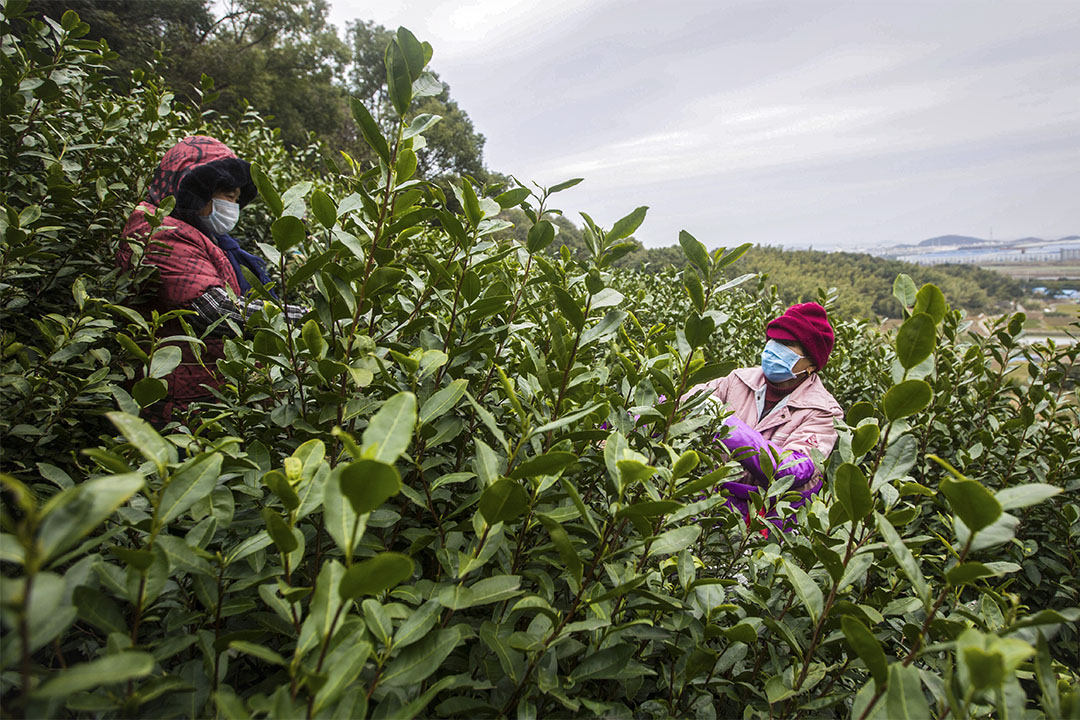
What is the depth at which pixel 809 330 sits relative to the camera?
11.4 ft

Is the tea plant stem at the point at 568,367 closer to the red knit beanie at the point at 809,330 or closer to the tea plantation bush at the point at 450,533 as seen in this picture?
the tea plantation bush at the point at 450,533

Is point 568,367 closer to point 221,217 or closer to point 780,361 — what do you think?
point 780,361

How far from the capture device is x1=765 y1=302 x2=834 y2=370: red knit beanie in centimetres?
349

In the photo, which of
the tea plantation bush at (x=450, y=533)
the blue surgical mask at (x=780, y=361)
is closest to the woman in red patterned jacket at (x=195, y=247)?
the tea plantation bush at (x=450, y=533)

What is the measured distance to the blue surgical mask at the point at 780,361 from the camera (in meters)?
3.52

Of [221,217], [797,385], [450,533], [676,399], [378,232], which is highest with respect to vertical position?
[221,217]

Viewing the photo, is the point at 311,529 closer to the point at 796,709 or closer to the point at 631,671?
the point at 631,671

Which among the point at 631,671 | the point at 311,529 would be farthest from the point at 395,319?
the point at 631,671

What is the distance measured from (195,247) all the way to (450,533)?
279 centimetres

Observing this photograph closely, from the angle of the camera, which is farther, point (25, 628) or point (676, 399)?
point (676, 399)

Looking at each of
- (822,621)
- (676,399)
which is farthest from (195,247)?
(822,621)

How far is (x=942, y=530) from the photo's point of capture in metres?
2.84

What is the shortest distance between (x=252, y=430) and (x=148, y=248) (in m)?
1.66

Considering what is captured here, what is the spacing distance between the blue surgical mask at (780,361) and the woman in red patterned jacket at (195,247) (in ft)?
10.2
